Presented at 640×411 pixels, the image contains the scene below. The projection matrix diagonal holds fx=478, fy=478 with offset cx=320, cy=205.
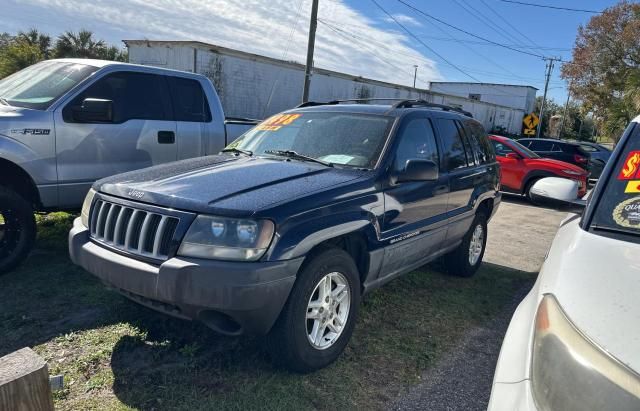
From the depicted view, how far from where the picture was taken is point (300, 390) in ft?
9.53

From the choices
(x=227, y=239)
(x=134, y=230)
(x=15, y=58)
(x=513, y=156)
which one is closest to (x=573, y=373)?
(x=227, y=239)

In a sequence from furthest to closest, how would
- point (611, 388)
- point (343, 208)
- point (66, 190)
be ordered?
point (66, 190), point (343, 208), point (611, 388)

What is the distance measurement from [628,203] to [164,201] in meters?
2.42

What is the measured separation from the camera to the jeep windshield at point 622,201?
215 cm

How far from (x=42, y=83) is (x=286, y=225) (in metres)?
3.69

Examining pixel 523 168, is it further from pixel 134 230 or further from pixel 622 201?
pixel 134 230

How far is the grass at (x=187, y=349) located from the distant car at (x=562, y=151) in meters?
10.9

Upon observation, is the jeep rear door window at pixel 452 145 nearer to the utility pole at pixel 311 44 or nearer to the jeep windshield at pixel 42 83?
the jeep windshield at pixel 42 83

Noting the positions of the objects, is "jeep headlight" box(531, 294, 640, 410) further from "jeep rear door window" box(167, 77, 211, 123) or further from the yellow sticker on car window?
"jeep rear door window" box(167, 77, 211, 123)

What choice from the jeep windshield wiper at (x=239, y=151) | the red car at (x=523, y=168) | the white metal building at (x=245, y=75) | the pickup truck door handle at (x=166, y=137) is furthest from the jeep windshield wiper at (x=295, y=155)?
the white metal building at (x=245, y=75)

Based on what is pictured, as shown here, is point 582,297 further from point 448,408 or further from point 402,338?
point 402,338

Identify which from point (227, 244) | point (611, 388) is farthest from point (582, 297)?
point (227, 244)

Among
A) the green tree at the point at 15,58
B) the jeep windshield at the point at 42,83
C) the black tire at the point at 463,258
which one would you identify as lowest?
the black tire at the point at 463,258

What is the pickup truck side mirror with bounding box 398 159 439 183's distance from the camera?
11.6 ft
